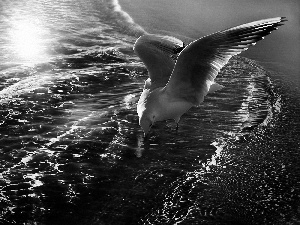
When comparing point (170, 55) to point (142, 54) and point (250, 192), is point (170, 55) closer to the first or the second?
point (142, 54)

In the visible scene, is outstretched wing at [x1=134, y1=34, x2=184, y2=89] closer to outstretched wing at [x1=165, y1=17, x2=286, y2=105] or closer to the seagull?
the seagull

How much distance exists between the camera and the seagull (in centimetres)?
536

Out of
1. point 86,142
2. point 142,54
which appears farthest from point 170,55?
point 86,142

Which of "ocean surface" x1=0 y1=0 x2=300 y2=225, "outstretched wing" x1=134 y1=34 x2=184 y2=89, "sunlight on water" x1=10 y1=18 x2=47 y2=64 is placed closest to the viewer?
"ocean surface" x1=0 y1=0 x2=300 y2=225

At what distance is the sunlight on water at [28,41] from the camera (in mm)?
8562

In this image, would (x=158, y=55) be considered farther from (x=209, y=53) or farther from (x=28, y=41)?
(x=28, y=41)

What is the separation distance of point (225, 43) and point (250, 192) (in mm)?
1680

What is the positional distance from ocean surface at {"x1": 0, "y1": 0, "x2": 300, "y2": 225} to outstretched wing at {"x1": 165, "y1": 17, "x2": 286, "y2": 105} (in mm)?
550

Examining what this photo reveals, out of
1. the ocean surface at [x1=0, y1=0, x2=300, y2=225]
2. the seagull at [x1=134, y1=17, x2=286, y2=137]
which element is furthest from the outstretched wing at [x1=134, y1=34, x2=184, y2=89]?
the ocean surface at [x1=0, y1=0, x2=300, y2=225]

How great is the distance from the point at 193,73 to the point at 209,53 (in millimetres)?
326

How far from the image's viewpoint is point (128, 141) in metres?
5.67

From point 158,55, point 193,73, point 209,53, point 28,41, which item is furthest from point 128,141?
point 28,41

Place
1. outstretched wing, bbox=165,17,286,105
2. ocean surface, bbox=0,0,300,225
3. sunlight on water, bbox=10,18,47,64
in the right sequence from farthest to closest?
sunlight on water, bbox=10,18,47,64 → outstretched wing, bbox=165,17,286,105 → ocean surface, bbox=0,0,300,225

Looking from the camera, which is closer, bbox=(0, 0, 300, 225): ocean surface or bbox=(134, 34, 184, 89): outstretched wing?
bbox=(0, 0, 300, 225): ocean surface
